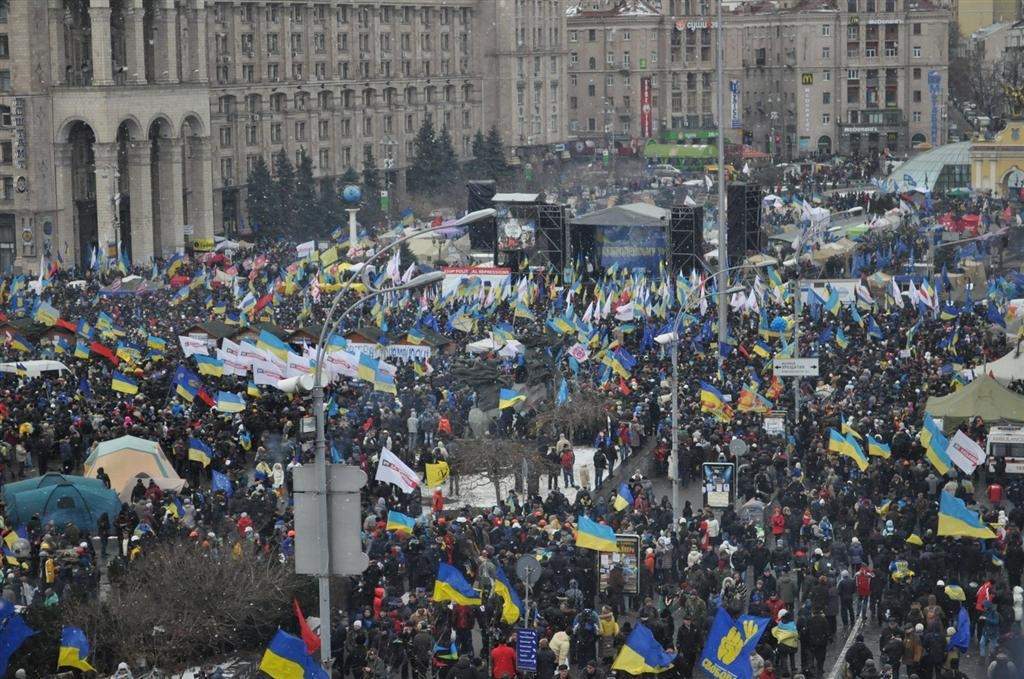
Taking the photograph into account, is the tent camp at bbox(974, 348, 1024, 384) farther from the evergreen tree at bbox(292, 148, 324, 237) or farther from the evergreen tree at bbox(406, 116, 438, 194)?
the evergreen tree at bbox(406, 116, 438, 194)

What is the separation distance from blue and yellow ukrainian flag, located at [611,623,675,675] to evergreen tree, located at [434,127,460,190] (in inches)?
3057

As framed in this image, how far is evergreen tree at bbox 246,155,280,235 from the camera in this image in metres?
87.4

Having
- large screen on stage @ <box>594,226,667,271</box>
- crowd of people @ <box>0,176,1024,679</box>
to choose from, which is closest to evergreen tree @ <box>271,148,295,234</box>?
large screen on stage @ <box>594,226,667,271</box>

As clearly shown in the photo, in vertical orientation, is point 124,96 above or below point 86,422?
above

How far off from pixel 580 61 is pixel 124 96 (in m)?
53.6

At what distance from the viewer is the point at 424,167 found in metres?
101

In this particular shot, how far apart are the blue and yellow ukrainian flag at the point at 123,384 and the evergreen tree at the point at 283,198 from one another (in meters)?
46.6

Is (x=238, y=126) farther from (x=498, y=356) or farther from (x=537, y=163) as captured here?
(x=498, y=356)

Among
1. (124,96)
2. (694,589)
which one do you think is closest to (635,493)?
(694,589)

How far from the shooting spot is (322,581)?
21422mm

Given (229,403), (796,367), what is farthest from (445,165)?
(796,367)

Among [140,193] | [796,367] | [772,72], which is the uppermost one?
[772,72]

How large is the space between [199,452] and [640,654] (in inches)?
542

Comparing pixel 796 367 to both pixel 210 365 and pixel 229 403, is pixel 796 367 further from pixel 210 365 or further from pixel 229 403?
pixel 210 365
